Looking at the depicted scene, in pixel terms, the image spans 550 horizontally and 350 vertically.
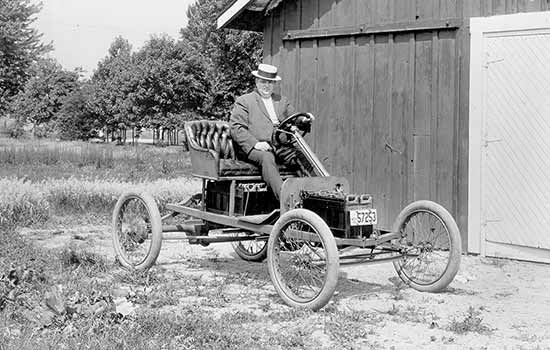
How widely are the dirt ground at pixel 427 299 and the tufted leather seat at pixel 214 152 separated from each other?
44.4 inches

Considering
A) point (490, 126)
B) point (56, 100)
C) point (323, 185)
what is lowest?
point (323, 185)

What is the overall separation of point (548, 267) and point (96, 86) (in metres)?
62.7

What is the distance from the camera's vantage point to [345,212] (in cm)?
647

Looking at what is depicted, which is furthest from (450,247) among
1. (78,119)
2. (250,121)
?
(78,119)

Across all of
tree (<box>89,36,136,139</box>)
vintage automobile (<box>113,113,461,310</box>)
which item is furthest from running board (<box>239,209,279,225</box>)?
tree (<box>89,36,136,139</box>)

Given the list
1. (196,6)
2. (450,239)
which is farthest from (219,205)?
(196,6)

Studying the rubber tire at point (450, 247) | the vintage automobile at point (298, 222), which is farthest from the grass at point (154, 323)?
the rubber tire at point (450, 247)

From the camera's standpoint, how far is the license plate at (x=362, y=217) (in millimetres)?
6410

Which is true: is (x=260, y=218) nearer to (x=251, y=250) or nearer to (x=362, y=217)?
(x=362, y=217)

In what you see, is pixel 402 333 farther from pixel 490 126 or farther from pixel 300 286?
pixel 490 126

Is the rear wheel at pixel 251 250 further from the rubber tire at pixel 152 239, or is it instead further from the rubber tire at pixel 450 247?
the rubber tire at pixel 450 247

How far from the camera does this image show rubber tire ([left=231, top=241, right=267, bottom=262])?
881 cm

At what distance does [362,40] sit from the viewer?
10336 millimetres

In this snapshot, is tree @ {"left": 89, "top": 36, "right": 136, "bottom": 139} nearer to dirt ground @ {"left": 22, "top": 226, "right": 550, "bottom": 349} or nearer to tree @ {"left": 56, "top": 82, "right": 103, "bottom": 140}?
tree @ {"left": 56, "top": 82, "right": 103, "bottom": 140}
